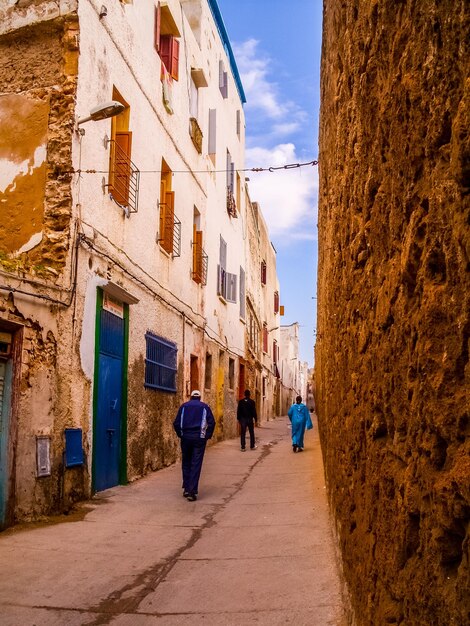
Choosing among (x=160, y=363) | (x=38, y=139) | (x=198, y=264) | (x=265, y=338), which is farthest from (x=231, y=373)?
(x=38, y=139)

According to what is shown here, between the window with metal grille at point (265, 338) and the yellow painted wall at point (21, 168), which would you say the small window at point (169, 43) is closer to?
the yellow painted wall at point (21, 168)

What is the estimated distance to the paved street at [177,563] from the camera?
4695 mm

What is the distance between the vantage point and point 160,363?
12750 millimetres

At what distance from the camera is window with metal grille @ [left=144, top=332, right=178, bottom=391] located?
39.2ft

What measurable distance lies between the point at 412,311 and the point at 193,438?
7.71 m

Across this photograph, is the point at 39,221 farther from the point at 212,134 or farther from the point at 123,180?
the point at 212,134

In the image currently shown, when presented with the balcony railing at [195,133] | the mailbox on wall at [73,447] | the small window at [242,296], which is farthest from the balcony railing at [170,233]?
the small window at [242,296]

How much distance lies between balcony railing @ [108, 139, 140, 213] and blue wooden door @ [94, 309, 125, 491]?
180 centimetres

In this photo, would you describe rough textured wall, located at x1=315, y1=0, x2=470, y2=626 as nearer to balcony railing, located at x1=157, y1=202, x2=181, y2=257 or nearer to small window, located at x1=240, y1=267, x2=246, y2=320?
balcony railing, located at x1=157, y1=202, x2=181, y2=257

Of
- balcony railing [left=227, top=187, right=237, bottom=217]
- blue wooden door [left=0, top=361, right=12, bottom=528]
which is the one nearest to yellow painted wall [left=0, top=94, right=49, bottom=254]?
blue wooden door [left=0, top=361, right=12, bottom=528]

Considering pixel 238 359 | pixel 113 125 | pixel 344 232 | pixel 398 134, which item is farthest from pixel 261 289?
pixel 398 134

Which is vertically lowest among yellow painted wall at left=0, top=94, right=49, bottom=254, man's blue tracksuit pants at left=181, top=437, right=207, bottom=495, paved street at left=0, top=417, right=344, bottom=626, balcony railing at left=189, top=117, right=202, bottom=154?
paved street at left=0, top=417, right=344, bottom=626

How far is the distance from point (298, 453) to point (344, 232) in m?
11.3

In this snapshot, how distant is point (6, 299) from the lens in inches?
283
